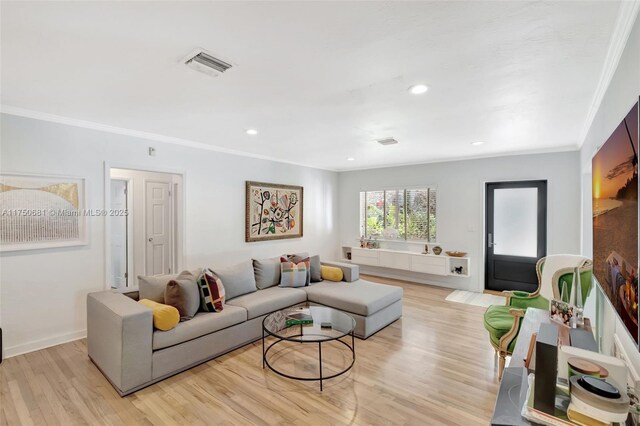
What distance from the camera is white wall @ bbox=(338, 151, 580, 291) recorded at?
4.70 meters

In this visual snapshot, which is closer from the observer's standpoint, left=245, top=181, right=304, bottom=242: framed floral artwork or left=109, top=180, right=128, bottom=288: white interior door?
left=109, top=180, right=128, bottom=288: white interior door

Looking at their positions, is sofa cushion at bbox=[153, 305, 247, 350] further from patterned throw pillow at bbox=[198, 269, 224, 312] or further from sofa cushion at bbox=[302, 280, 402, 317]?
sofa cushion at bbox=[302, 280, 402, 317]

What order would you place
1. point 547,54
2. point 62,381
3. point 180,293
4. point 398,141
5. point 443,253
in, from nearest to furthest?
point 547,54 < point 62,381 < point 180,293 < point 398,141 < point 443,253

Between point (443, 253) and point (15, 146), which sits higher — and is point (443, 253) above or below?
below

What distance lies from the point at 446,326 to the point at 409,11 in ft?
11.9

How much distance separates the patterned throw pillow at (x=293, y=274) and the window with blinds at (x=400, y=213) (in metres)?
2.92

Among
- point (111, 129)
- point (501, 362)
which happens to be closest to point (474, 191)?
point (501, 362)

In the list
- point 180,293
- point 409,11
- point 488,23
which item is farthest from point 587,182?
point 180,293

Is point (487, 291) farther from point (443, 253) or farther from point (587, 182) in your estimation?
point (587, 182)

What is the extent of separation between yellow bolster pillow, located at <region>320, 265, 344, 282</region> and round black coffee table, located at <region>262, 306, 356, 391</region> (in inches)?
40.6

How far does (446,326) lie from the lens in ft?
12.9

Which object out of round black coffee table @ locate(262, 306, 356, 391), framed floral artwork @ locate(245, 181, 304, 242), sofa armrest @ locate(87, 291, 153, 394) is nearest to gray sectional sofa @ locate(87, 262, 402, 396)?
sofa armrest @ locate(87, 291, 153, 394)

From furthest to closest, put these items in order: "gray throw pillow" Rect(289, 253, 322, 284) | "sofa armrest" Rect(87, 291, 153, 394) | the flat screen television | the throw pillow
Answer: "gray throw pillow" Rect(289, 253, 322, 284)
the throw pillow
"sofa armrest" Rect(87, 291, 153, 394)
the flat screen television

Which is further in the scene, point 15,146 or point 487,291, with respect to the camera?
point 487,291
